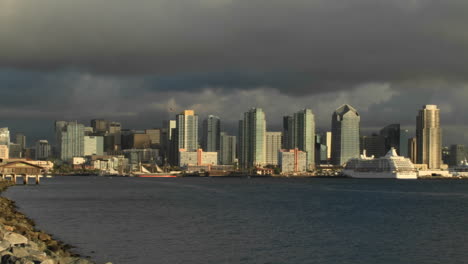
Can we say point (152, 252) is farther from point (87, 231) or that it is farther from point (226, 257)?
point (87, 231)

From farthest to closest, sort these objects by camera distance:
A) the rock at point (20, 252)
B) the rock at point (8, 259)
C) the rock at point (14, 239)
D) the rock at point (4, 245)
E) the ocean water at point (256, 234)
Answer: the ocean water at point (256, 234) → the rock at point (14, 239) → the rock at point (4, 245) → the rock at point (20, 252) → the rock at point (8, 259)

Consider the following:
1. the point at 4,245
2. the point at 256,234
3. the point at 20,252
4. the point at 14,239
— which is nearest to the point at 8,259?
the point at 20,252

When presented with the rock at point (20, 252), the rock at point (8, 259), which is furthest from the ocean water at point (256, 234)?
the rock at point (8, 259)

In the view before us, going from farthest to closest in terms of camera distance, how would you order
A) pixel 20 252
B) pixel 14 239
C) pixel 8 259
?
pixel 14 239 → pixel 20 252 → pixel 8 259

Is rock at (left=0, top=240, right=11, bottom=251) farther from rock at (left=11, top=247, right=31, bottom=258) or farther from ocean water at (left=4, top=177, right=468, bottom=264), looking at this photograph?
ocean water at (left=4, top=177, right=468, bottom=264)

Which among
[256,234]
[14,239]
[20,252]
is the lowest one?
[256,234]

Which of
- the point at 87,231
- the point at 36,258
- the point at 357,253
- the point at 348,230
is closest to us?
the point at 36,258

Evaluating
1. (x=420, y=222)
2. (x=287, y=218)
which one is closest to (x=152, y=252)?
(x=287, y=218)

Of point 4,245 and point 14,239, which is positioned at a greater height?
point 4,245

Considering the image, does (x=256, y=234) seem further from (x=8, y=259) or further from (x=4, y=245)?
(x=8, y=259)

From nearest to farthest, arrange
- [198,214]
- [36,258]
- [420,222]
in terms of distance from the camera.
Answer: [36,258] → [420,222] → [198,214]

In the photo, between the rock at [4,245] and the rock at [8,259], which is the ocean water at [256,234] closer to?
the rock at [4,245]
